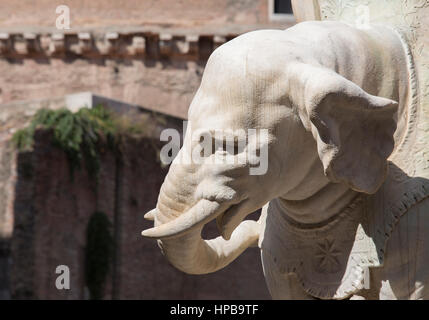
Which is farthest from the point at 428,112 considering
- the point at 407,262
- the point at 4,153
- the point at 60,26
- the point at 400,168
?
the point at 60,26

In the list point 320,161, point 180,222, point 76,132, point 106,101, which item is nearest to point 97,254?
point 76,132

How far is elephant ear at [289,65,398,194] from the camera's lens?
9.24 ft

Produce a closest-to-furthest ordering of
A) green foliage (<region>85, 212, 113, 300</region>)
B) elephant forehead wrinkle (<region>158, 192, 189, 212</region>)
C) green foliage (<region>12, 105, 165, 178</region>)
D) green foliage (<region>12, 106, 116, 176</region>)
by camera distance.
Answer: elephant forehead wrinkle (<region>158, 192, 189, 212</region>)
green foliage (<region>12, 106, 116, 176</region>)
green foliage (<region>12, 105, 165, 178</region>)
green foliage (<region>85, 212, 113, 300</region>)

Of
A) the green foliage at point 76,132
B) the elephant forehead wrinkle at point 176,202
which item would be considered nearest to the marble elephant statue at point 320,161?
the elephant forehead wrinkle at point 176,202

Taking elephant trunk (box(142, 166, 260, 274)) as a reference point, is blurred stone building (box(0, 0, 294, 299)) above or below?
below

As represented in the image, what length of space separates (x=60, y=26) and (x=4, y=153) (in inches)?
285

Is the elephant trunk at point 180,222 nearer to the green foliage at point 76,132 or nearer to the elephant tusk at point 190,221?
the elephant tusk at point 190,221

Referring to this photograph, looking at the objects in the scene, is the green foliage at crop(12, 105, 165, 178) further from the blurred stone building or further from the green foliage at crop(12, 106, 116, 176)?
the blurred stone building

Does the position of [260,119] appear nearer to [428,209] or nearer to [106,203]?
[428,209]

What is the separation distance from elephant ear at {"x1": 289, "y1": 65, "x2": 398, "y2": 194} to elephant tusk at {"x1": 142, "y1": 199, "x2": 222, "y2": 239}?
0.83 ft

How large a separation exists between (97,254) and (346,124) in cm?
1568

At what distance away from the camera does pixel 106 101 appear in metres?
19.4

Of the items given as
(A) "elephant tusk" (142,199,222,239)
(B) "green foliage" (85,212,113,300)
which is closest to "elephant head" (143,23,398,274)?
(A) "elephant tusk" (142,199,222,239)

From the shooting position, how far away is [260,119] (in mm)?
2895
